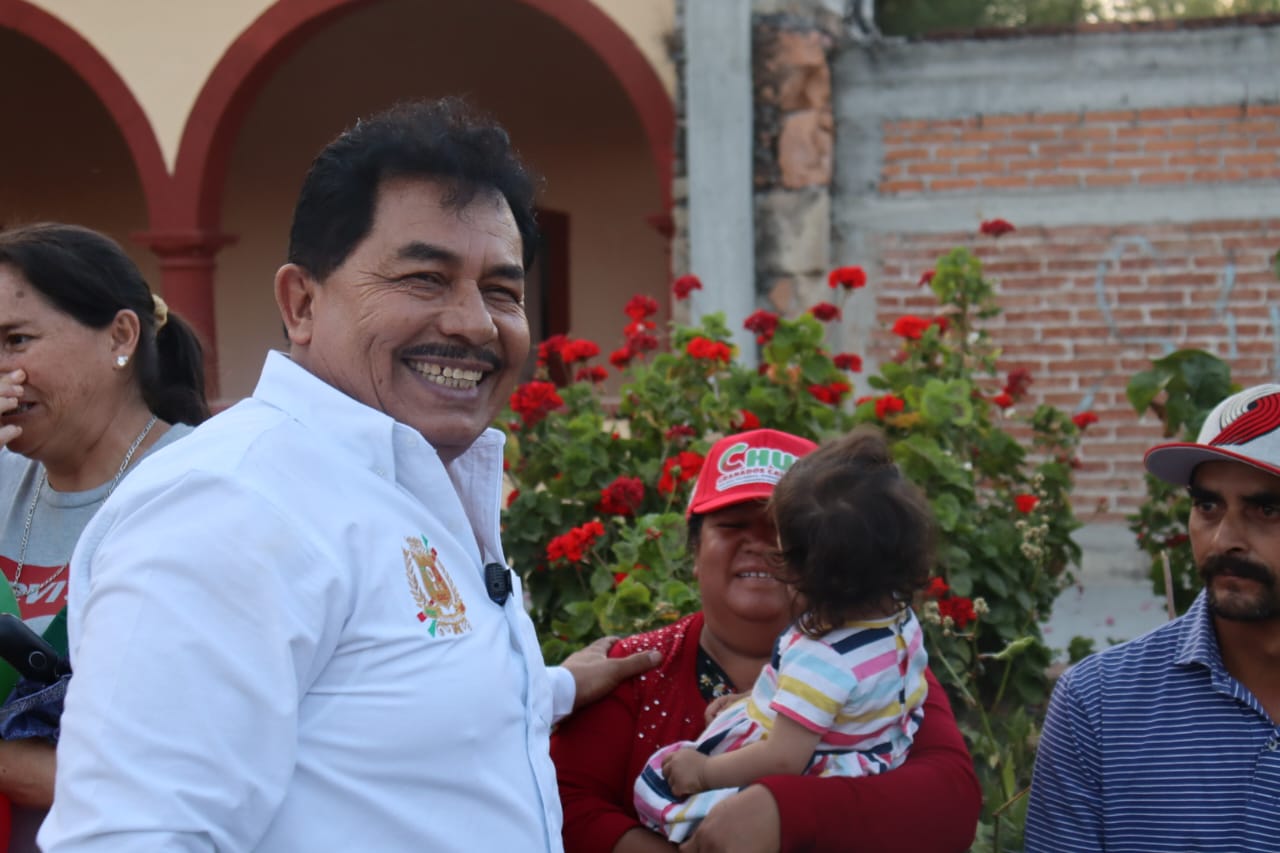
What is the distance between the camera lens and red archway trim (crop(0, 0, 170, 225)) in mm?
8891

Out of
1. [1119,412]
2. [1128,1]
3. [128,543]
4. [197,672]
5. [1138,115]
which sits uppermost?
[1128,1]

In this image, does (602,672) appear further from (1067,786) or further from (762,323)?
(762,323)

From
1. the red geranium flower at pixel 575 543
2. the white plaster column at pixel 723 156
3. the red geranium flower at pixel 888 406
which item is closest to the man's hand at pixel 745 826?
the red geranium flower at pixel 575 543

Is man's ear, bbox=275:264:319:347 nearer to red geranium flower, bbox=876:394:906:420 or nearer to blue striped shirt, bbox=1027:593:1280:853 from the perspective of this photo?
blue striped shirt, bbox=1027:593:1280:853

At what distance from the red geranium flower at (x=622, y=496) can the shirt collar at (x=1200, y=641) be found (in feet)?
5.94

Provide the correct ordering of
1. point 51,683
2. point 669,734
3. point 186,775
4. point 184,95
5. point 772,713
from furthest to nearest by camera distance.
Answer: point 184,95 < point 669,734 < point 772,713 < point 51,683 < point 186,775

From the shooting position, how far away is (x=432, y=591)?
1.65 m

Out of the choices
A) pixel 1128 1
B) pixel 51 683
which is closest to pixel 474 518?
pixel 51 683

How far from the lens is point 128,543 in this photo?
4.78 ft

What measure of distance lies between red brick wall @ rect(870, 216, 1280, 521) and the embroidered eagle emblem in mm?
5955

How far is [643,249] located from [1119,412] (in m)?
4.84

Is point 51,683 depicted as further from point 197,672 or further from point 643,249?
point 643,249

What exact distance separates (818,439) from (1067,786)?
2063 mm

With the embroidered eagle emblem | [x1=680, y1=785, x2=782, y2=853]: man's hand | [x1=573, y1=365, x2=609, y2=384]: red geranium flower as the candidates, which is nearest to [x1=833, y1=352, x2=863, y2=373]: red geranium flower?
[x1=573, y1=365, x2=609, y2=384]: red geranium flower
